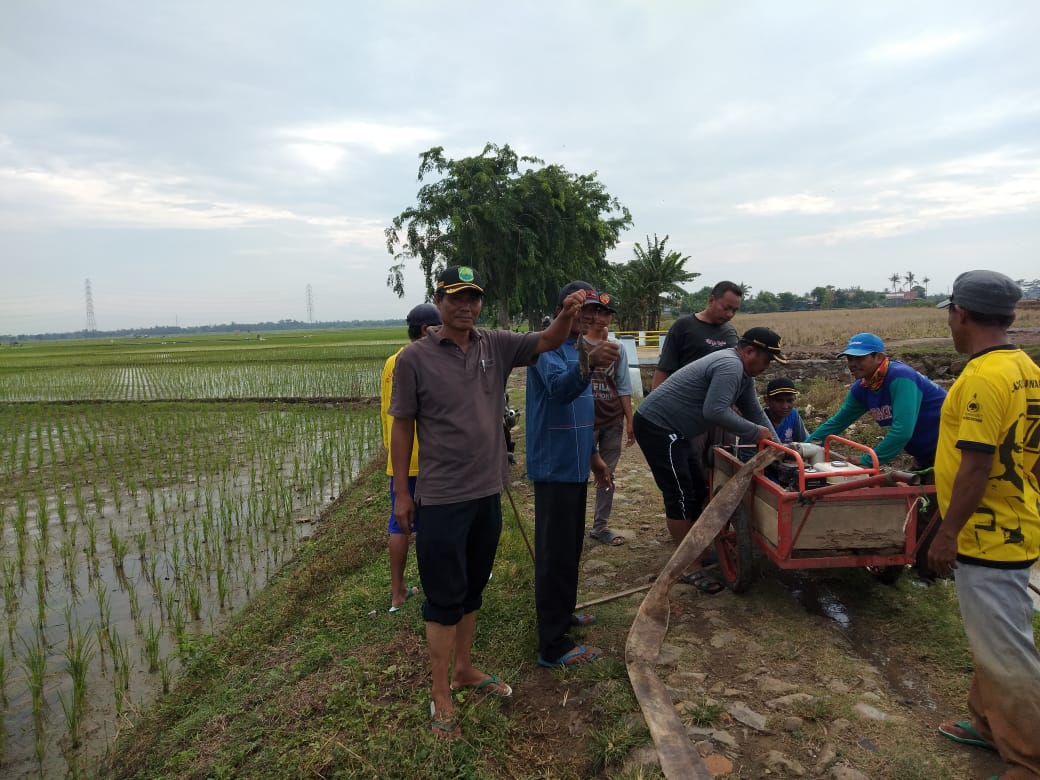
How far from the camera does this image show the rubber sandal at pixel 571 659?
3.01 metres

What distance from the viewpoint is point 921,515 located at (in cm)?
352

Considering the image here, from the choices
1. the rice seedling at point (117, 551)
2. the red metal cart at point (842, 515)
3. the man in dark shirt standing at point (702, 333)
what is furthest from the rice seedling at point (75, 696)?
the man in dark shirt standing at point (702, 333)

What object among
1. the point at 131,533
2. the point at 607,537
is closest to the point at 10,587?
the point at 131,533

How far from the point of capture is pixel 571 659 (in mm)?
3020

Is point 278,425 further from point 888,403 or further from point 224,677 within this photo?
point 888,403

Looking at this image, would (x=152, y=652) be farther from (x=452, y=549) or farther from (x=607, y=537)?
(x=607, y=537)

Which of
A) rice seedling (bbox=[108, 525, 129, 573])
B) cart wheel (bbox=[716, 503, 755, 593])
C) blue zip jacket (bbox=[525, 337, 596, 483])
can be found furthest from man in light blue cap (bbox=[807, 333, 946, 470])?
rice seedling (bbox=[108, 525, 129, 573])

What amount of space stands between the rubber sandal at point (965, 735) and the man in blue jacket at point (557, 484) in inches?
57.9

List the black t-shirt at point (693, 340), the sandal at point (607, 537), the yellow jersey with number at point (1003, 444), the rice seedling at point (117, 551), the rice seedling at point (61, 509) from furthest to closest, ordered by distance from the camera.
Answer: the rice seedling at point (61, 509), the rice seedling at point (117, 551), the sandal at point (607, 537), the black t-shirt at point (693, 340), the yellow jersey with number at point (1003, 444)

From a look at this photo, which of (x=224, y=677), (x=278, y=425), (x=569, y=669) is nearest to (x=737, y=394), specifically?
(x=569, y=669)

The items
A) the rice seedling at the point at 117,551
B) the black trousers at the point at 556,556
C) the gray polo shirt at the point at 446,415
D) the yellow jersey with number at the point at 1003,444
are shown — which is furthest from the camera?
the rice seedling at the point at 117,551

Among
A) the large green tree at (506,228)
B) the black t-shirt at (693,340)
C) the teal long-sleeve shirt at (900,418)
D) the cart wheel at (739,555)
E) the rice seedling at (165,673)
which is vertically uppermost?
the large green tree at (506,228)

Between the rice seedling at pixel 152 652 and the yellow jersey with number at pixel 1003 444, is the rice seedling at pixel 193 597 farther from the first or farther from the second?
the yellow jersey with number at pixel 1003 444

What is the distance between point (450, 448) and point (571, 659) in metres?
1.36
